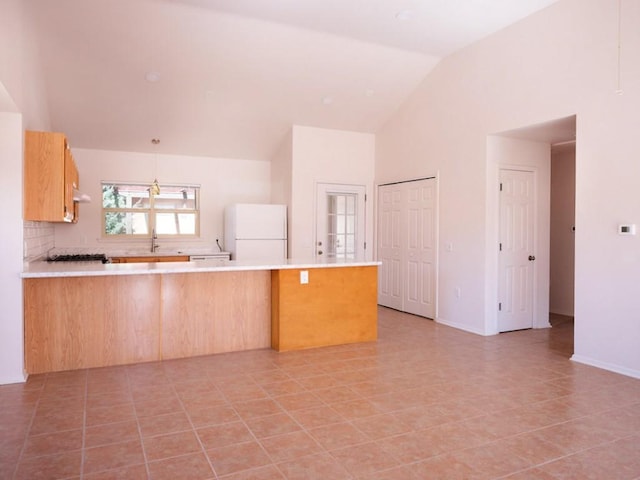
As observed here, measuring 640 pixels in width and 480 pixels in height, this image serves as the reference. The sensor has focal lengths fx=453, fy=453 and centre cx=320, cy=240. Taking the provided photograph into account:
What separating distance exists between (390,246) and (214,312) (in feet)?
11.4

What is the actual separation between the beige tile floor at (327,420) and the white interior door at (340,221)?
2.95m

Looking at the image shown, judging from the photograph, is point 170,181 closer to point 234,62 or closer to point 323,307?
point 234,62

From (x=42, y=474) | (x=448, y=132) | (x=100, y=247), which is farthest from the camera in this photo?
(x=100, y=247)

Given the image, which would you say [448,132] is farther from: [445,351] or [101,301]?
[101,301]

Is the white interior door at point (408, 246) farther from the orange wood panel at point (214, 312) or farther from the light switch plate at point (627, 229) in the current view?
the orange wood panel at point (214, 312)

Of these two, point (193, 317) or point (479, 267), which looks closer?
point (193, 317)

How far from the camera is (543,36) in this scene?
15.3 ft

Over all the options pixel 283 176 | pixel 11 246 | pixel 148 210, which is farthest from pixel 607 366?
pixel 148 210

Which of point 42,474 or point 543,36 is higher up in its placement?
point 543,36

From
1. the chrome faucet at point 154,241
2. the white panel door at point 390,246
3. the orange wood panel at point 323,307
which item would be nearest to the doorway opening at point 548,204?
the orange wood panel at point 323,307

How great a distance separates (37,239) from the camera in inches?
203

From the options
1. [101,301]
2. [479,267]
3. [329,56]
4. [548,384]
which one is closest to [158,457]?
[101,301]

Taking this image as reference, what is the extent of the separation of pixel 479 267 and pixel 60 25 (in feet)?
17.3

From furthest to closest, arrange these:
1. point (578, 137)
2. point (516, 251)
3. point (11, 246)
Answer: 1. point (516, 251)
2. point (578, 137)
3. point (11, 246)
